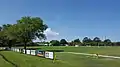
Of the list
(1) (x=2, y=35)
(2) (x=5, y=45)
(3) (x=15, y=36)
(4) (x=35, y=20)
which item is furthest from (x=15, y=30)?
(2) (x=5, y=45)

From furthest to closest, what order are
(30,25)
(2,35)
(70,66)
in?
(2,35) < (30,25) < (70,66)

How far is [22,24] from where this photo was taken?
97.8 meters

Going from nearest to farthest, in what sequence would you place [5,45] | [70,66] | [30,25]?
[70,66]
[30,25]
[5,45]

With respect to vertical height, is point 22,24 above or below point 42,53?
above

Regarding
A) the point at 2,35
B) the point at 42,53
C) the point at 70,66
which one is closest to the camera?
the point at 70,66

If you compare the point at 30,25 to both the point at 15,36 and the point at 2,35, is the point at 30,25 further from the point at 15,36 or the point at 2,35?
the point at 2,35

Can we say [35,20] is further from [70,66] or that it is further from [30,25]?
[70,66]

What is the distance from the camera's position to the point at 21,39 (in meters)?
101

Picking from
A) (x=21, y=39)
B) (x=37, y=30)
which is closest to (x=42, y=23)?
(x=37, y=30)

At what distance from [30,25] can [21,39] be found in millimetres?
8147

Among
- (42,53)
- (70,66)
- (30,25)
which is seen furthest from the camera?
(30,25)

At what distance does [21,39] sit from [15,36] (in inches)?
109

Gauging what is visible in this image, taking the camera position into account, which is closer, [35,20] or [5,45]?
[35,20]

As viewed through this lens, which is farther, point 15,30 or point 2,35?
point 2,35
